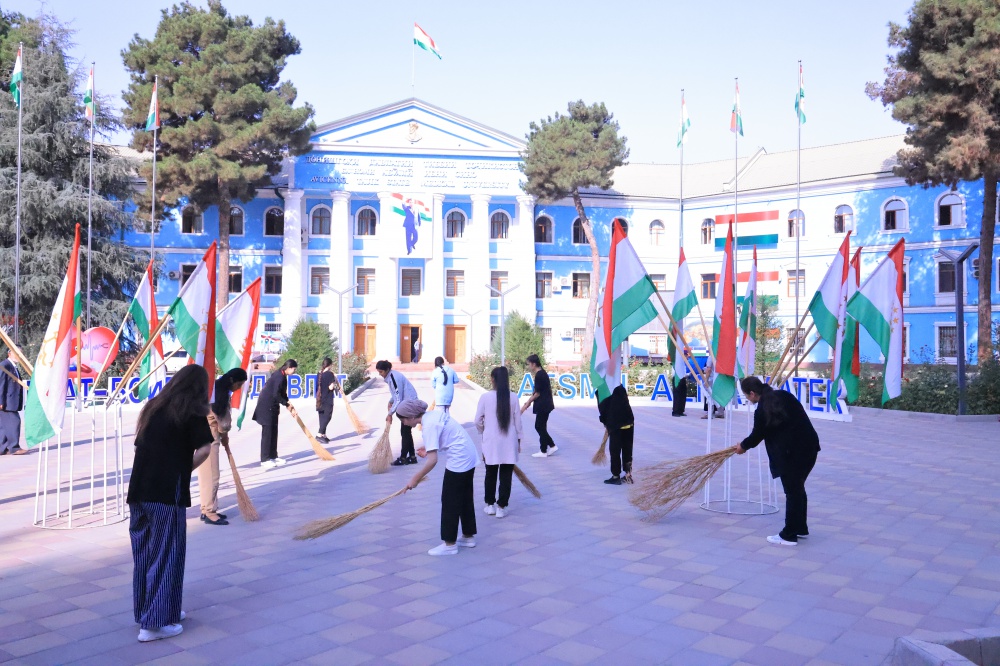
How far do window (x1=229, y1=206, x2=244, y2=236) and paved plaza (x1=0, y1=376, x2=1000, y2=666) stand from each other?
33031mm

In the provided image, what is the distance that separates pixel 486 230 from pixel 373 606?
3734 cm

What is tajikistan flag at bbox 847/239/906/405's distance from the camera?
376 inches

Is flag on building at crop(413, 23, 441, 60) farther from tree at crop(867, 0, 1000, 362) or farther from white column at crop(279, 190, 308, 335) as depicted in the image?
tree at crop(867, 0, 1000, 362)

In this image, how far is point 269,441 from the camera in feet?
39.8

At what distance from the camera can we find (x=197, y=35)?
114 ft

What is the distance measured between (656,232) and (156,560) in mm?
42230

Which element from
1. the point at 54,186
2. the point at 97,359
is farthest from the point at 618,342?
the point at 54,186

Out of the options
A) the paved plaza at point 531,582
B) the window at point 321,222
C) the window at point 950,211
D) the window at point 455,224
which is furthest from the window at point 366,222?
the paved plaza at point 531,582

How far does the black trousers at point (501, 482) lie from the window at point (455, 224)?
115 ft

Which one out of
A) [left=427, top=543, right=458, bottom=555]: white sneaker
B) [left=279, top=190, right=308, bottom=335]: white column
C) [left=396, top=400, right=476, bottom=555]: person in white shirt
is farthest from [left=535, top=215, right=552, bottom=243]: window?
[left=427, top=543, right=458, bottom=555]: white sneaker

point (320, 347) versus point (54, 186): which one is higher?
point (54, 186)

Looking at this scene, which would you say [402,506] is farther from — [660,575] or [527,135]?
[527,135]

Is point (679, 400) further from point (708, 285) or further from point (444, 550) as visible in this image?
point (708, 285)

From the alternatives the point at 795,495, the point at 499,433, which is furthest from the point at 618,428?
the point at 795,495
